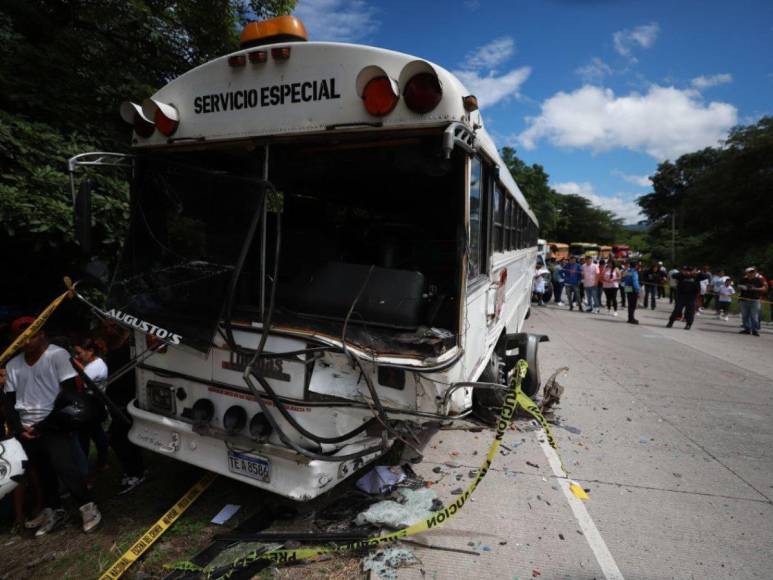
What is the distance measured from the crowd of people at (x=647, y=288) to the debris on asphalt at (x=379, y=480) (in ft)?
36.1

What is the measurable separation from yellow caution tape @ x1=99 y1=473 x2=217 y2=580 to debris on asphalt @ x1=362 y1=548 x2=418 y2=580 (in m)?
1.36

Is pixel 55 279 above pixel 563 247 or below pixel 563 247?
below

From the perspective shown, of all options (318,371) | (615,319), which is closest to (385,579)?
(318,371)

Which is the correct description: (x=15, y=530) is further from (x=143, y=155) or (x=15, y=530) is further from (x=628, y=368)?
Result: (x=628, y=368)

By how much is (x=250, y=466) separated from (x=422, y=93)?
8.03ft

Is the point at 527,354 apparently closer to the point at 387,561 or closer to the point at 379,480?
the point at 379,480

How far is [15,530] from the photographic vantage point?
3193 millimetres

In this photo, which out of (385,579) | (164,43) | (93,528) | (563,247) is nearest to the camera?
(385,579)

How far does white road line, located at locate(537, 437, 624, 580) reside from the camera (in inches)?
110

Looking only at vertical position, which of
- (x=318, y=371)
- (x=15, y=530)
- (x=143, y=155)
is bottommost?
(x=15, y=530)

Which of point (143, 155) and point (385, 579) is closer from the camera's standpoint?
point (385, 579)

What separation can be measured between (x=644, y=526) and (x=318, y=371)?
8.61 feet

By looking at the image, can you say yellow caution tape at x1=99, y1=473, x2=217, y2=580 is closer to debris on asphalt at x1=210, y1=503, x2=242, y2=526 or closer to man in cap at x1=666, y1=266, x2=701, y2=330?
debris on asphalt at x1=210, y1=503, x2=242, y2=526

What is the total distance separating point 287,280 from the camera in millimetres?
3434
